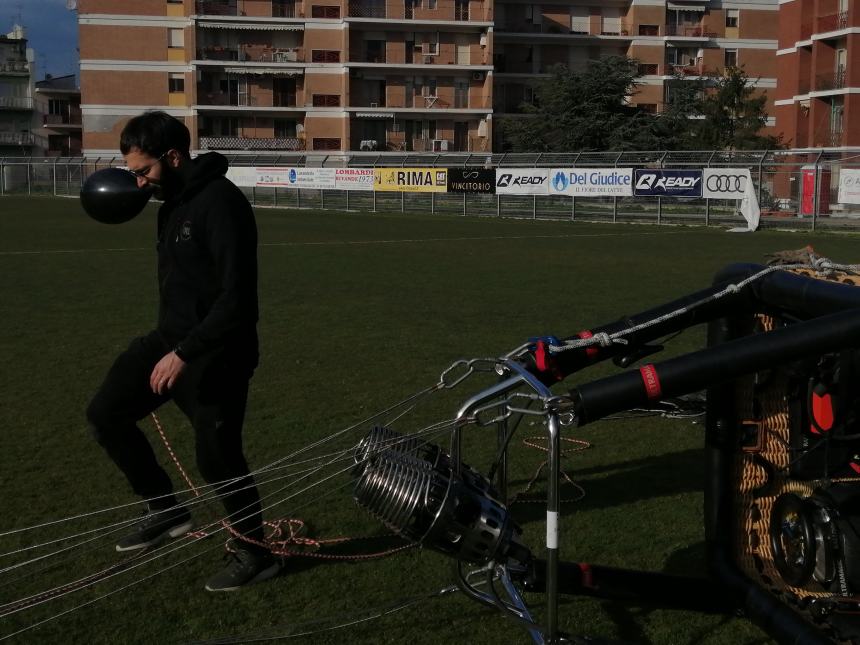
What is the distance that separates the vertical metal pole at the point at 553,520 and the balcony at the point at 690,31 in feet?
268

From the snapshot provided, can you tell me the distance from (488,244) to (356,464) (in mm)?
22700

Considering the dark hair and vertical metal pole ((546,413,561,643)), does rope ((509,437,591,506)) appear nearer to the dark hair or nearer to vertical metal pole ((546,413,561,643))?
vertical metal pole ((546,413,561,643))

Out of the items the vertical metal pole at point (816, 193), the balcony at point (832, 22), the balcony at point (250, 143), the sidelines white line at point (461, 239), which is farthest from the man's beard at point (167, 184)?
the balcony at point (250, 143)

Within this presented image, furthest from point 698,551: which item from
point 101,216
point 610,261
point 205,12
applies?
point 205,12

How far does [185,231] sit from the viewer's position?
4.65 m

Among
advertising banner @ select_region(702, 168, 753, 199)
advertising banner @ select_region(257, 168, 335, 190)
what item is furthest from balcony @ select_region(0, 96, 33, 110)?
advertising banner @ select_region(702, 168, 753, 199)

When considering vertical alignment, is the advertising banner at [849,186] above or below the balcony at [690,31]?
below

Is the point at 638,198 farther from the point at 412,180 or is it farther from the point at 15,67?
the point at 15,67

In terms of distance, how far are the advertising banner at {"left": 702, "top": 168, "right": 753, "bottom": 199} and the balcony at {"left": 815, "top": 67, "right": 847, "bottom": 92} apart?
30082 millimetres

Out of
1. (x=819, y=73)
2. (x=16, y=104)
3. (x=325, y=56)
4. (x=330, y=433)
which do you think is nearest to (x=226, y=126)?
(x=325, y=56)

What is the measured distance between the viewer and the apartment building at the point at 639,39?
79438 mm

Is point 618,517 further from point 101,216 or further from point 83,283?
point 83,283

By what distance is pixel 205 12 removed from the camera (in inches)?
2945

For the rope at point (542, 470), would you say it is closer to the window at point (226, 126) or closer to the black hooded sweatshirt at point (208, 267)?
the black hooded sweatshirt at point (208, 267)
